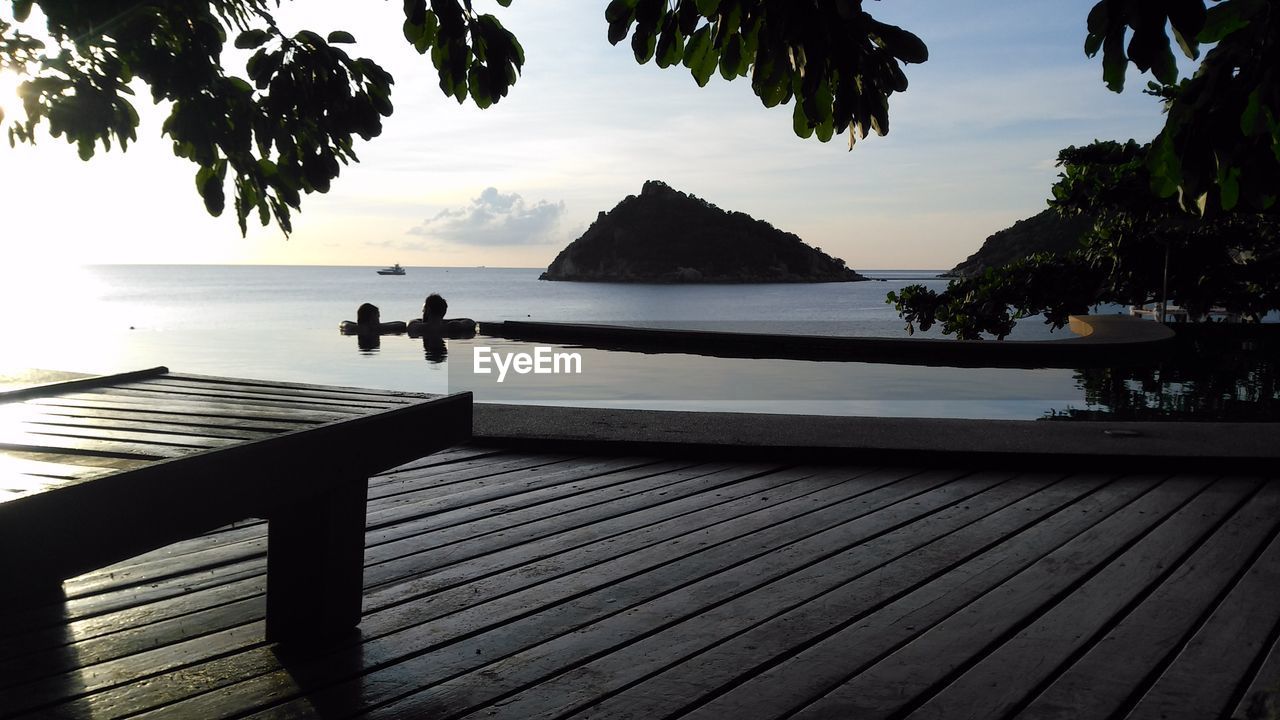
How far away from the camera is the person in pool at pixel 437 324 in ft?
71.1

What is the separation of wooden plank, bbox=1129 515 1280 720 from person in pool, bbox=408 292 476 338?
19.1 metres

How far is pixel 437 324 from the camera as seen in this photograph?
22.2m

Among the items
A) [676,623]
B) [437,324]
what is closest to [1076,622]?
[676,623]

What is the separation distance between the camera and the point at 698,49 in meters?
2.37

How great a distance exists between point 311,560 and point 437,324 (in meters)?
20.2

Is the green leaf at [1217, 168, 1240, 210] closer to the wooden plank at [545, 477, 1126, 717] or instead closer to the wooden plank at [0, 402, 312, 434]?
the wooden plank at [545, 477, 1126, 717]

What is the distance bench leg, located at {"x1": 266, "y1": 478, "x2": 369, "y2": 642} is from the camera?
2381 mm

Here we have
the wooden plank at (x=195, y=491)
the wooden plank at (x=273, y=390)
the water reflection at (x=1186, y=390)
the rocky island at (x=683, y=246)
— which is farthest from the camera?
the rocky island at (x=683, y=246)

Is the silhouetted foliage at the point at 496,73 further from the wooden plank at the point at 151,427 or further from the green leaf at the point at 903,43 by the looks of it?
the wooden plank at the point at 151,427

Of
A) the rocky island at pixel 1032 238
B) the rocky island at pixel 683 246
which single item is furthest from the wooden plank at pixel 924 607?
the rocky island at pixel 683 246

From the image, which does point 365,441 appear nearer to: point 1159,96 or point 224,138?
point 224,138

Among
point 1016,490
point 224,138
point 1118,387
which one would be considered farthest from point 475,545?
point 1118,387

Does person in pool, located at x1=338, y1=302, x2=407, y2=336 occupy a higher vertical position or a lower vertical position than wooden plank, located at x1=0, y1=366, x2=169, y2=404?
lower

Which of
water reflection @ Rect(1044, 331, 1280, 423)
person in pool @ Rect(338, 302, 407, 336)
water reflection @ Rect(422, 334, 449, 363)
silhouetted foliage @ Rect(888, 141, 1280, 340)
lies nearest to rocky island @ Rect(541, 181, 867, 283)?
person in pool @ Rect(338, 302, 407, 336)
